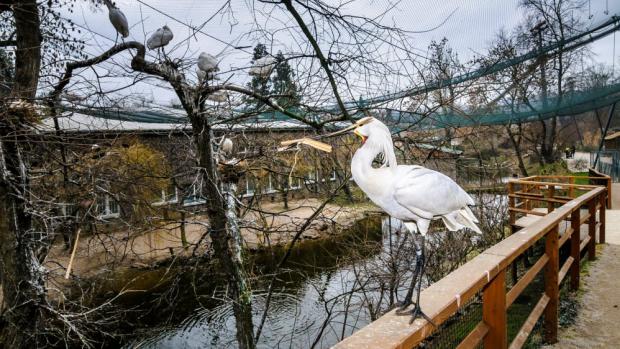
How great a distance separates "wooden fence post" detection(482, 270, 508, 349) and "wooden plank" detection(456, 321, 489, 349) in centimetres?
4

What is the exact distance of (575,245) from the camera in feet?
11.1

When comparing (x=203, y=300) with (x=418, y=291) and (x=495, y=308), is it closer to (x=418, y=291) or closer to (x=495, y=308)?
(x=495, y=308)

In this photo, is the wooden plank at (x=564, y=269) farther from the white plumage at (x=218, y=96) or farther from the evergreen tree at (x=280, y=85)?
the white plumage at (x=218, y=96)

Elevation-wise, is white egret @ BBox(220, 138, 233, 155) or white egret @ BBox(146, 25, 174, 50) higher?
white egret @ BBox(146, 25, 174, 50)

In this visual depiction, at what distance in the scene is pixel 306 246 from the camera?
1030 cm

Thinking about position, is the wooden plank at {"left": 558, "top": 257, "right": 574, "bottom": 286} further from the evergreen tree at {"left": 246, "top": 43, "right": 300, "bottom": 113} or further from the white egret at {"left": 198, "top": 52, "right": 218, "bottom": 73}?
the white egret at {"left": 198, "top": 52, "right": 218, "bottom": 73}

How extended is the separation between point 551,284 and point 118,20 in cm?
335

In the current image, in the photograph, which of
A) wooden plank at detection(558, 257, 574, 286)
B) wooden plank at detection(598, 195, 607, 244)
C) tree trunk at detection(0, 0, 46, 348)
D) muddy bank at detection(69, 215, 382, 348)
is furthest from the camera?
muddy bank at detection(69, 215, 382, 348)

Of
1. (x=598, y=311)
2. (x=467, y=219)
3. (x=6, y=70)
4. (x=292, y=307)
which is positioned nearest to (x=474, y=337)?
(x=467, y=219)

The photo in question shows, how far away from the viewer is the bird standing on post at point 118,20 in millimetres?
2547

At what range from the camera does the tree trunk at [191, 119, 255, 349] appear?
354 centimetres

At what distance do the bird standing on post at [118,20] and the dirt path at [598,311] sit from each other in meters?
3.61

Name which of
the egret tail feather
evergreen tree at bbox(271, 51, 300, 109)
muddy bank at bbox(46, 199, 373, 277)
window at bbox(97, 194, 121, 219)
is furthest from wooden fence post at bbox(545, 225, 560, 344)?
window at bbox(97, 194, 121, 219)

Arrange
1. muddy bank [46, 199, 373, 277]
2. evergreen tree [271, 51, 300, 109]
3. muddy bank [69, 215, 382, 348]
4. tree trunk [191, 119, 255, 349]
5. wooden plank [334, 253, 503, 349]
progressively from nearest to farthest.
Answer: wooden plank [334, 253, 503, 349], evergreen tree [271, 51, 300, 109], tree trunk [191, 119, 255, 349], muddy bank [46, 199, 373, 277], muddy bank [69, 215, 382, 348]
